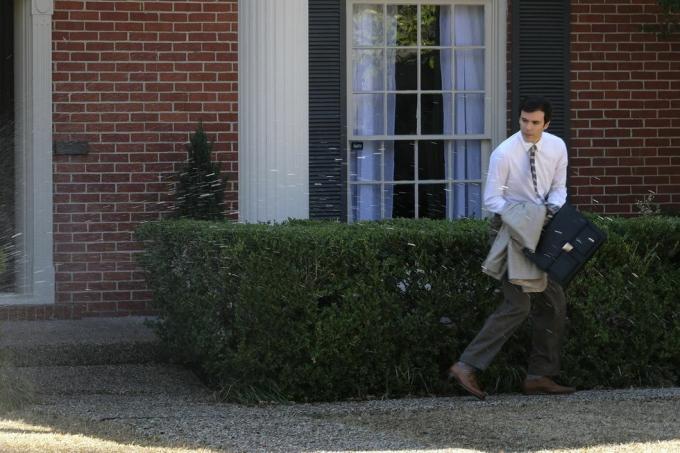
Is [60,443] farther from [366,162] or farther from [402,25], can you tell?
[402,25]

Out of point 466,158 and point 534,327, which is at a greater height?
point 466,158

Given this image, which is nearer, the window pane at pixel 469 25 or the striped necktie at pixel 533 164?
the striped necktie at pixel 533 164

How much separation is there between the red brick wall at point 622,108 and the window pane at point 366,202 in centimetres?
166

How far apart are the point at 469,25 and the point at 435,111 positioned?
0.77 metres

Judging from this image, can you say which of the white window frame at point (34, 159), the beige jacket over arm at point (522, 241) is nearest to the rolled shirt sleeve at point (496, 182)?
the beige jacket over arm at point (522, 241)

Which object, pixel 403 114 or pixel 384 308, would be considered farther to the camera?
pixel 403 114

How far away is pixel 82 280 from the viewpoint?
34.1 feet

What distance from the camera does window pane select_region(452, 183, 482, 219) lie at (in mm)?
11289

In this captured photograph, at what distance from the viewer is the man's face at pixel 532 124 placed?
297 inches

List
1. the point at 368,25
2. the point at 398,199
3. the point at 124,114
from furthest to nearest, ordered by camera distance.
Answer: the point at 398,199 < the point at 368,25 < the point at 124,114

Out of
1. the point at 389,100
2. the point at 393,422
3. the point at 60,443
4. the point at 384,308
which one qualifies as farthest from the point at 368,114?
the point at 60,443

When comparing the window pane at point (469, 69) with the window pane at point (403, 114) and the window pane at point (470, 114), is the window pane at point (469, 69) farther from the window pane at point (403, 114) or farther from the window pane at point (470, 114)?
the window pane at point (403, 114)

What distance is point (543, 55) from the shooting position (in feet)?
36.1

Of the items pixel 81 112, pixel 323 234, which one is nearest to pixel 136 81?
pixel 81 112
